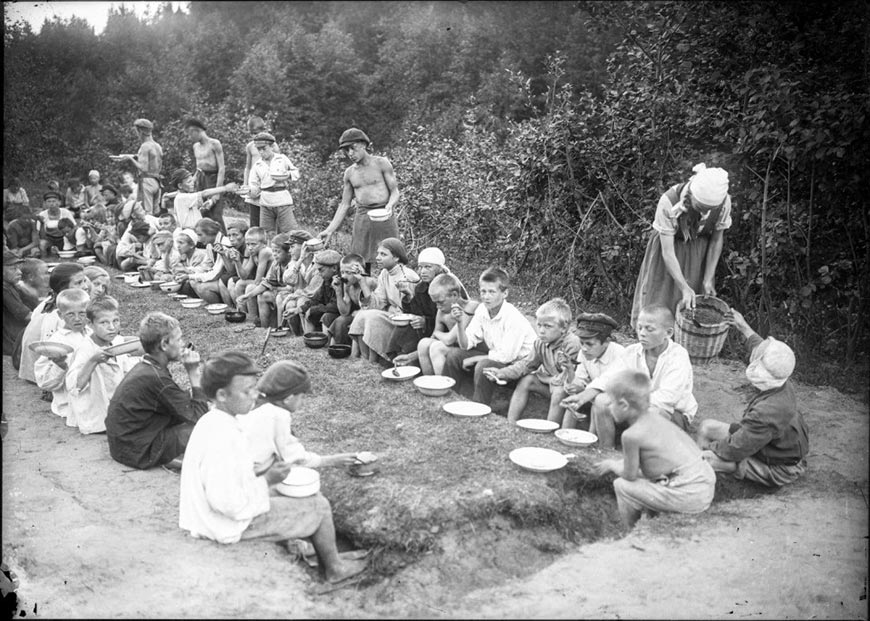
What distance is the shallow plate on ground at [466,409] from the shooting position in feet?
17.7

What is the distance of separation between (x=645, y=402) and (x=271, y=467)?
6.76 feet

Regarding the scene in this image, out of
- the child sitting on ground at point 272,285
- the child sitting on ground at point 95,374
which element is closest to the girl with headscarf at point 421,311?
the child sitting on ground at point 272,285

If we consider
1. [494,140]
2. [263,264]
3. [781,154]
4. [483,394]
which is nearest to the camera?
[483,394]

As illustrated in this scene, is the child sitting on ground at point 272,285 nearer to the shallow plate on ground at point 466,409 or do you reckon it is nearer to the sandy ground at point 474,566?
the shallow plate on ground at point 466,409

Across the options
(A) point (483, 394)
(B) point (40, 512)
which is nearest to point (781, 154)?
(A) point (483, 394)

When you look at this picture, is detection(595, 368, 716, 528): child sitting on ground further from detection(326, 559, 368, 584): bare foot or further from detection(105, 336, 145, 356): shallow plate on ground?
detection(105, 336, 145, 356): shallow plate on ground

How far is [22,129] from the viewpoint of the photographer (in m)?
18.7

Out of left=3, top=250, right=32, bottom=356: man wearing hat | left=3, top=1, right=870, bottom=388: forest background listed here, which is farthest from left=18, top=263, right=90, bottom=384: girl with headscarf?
left=3, top=1, right=870, bottom=388: forest background

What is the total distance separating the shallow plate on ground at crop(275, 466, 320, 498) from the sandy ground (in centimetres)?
32

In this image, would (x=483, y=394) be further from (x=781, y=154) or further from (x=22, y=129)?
(x=22, y=129)

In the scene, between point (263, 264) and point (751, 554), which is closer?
point (751, 554)

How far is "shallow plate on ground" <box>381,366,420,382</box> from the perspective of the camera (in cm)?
620

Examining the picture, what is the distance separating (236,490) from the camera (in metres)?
3.63

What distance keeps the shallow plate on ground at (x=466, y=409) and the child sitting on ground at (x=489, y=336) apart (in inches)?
21.5
